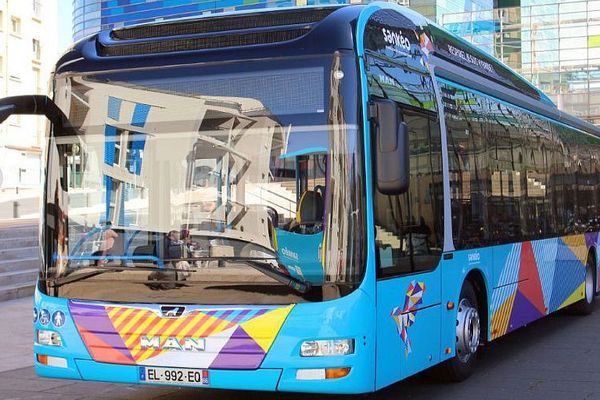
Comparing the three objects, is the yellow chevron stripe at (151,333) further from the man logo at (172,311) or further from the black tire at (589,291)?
the black tire at (589,291)

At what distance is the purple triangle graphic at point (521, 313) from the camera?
9.32 m

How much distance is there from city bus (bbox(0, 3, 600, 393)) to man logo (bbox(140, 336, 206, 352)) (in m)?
0.01

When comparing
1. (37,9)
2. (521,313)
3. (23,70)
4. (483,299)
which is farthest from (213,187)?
(37,9)

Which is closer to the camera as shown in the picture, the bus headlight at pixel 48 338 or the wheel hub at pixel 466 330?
the bus headlight at pixel 48 338

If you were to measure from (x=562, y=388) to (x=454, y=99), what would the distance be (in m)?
2.70

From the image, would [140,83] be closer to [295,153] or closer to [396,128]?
[295,153]

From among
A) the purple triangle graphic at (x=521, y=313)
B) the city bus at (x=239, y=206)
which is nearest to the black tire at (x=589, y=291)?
the purple triangle graphic at (x=521, y=313)

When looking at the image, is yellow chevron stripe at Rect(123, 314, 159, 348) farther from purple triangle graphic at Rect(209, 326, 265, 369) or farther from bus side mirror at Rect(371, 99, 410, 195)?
bus side mirror at Rect(371, 99, 410, 195)

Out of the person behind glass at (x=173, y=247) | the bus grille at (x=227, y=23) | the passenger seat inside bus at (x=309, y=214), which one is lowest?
the person behind glass at (x=173, y=247)

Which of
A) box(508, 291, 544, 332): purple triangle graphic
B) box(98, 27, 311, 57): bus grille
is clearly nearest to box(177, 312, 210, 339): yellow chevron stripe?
box(98, 27, 311, 57): bus grille

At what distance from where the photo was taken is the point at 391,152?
19.3ft

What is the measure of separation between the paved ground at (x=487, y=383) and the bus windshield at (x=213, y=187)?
1868mm

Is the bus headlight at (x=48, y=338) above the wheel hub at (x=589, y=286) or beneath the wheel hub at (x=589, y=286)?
Result: above

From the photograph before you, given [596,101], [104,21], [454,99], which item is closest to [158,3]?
[104,21]
